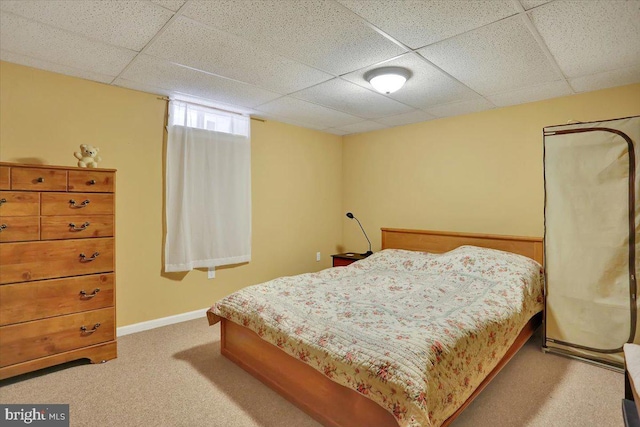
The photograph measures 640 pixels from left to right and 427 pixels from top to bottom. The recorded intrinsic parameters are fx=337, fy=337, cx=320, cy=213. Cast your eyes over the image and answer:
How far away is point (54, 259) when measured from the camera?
7.61ft

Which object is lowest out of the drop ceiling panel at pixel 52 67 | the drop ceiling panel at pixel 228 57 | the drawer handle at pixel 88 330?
the drawer handle at pixel 88 330

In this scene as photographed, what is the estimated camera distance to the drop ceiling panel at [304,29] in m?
1.75

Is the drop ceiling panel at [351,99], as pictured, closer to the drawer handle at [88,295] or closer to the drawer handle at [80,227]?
the drawer handle at [80,227]

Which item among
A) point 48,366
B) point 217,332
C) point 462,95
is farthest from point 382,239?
point 48,366

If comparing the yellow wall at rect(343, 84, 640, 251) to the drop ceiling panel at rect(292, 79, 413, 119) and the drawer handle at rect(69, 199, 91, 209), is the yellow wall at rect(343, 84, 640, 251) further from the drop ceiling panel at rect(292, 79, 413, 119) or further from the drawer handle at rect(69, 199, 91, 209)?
the drawer handle at rect(69, 199, 91, 209)

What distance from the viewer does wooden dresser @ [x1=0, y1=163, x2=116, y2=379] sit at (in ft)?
7.11

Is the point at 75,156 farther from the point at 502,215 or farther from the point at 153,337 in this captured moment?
the point at 502,215

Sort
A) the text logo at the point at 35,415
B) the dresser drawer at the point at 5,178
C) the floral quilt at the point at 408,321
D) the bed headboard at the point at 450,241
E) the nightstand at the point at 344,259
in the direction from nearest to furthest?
the floral quilt at the point at 408,321 < the text logo at the point at 35,415 < the dresser drawer at the point at 5,178 < the bed headboard at the point at 450,241 < the nightstand at the point at 344,259

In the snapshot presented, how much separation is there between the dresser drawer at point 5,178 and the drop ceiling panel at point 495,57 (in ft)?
9.07

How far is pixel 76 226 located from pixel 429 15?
8.74 ft

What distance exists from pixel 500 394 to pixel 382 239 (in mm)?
2361

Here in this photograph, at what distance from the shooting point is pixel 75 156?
254 centimetres

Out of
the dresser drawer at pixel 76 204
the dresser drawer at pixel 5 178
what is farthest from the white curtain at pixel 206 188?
the dresser drawer at pixel 5 178

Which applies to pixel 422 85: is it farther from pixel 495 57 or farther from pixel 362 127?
pixel 362 127
